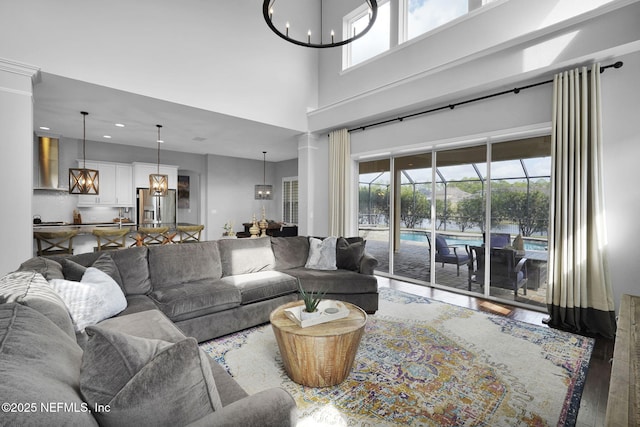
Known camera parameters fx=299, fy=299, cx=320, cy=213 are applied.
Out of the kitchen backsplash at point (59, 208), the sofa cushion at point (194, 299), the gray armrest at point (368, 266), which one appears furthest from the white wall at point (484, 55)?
the kitchen backsplash at point (59, 208)

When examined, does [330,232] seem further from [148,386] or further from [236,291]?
[148,386]

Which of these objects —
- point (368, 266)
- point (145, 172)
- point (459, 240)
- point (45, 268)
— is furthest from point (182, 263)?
point (145, 172)

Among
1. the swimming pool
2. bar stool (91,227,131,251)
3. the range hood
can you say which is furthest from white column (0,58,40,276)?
the swimming pool

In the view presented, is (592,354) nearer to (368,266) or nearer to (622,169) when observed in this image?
(622,169)

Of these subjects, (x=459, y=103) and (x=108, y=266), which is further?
(x=459, y=103)

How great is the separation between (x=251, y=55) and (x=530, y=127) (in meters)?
4.42

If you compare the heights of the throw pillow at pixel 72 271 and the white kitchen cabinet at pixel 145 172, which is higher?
the white kitchen cabinet at pixel 145 172

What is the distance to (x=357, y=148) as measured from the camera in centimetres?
572

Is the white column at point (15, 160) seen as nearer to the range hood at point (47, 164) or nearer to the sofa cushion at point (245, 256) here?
the sofa cushion at point (245, 256)

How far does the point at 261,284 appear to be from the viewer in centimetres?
330

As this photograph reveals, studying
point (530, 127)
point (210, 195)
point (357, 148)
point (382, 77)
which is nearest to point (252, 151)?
point (210, 195)

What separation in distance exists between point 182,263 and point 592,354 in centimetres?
407

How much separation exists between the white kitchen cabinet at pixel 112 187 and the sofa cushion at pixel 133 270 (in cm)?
494

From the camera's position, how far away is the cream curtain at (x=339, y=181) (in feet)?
18.9
